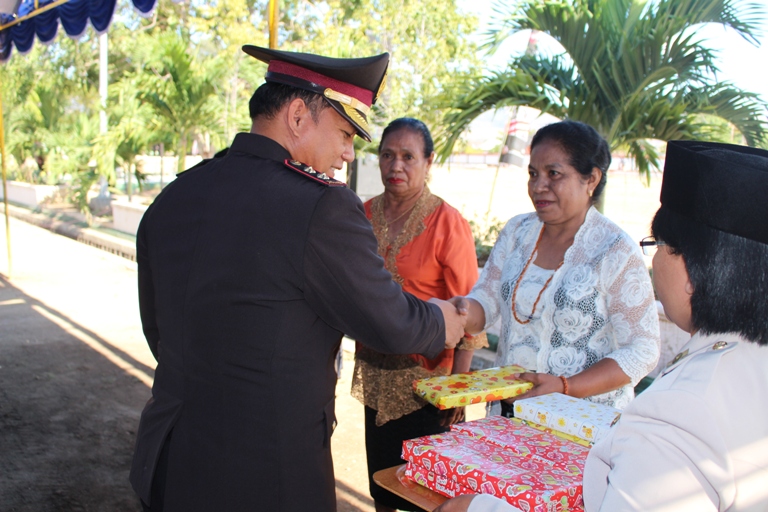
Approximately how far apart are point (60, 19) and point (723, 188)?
28.9 feet

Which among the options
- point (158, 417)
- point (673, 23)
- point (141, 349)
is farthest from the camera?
point (141, 349)

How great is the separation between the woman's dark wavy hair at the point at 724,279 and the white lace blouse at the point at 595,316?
3.29 ft

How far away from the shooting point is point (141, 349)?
6746 millimetres

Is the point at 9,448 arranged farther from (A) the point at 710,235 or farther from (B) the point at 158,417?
(A) the point at 710,235

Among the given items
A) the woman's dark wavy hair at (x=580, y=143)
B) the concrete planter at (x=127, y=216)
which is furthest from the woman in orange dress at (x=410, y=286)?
the concrete planter at (x=127, y=216)

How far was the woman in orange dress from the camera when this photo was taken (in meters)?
2.97

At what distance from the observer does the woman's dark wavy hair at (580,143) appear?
7.73ft

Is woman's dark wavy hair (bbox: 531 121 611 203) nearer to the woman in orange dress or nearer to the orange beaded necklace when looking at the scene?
the orange beaded necklace

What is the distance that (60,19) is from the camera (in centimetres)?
812

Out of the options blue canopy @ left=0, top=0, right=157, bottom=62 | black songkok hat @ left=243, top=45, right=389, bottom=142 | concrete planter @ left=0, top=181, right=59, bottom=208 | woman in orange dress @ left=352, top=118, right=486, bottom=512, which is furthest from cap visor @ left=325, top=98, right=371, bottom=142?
concrete planter @ left=0, top=181, right=59, bottom=208

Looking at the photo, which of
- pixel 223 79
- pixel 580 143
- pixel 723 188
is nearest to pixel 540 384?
pixel 580 143

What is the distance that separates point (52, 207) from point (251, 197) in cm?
1907

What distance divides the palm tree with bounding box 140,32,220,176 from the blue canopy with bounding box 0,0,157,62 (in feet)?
10.5


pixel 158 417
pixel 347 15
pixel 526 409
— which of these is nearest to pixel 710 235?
pixel 526 409
